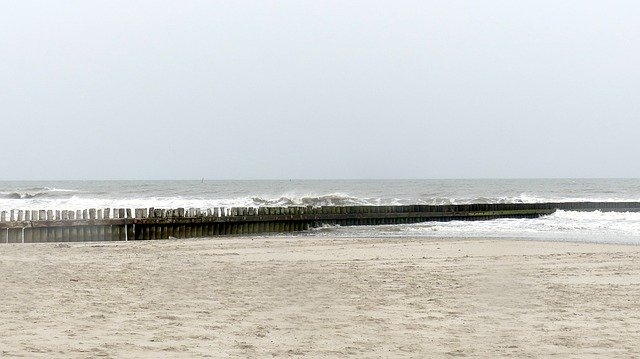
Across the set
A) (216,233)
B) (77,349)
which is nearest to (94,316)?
(77,349)

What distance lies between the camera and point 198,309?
35.1ft

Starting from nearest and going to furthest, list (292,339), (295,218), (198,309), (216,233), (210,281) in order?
(292,339)
(198,309)
(210,281)
(216,233)
(295,218)

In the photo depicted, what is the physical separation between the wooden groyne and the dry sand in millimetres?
7650

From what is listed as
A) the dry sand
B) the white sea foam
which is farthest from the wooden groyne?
the dry sand

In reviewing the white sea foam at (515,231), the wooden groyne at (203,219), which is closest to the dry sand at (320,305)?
the wooden groyne at (203,219)

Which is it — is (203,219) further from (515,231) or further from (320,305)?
(320,305)

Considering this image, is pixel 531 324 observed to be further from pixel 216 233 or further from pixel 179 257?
pixel 216 233

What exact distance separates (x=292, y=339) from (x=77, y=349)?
2103 millimetres

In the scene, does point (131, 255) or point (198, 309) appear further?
point (131, 255)

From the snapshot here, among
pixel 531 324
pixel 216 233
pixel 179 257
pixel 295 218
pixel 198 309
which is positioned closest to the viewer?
pixel 531 324

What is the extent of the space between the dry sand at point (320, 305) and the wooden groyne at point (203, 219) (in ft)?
25.1

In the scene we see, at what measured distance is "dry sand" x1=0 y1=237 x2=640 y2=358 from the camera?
27.7ft

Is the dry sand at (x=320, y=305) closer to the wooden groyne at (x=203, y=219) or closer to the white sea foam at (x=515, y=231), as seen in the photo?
the wooden groyne at (x=203, y=219)

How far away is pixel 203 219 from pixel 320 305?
20469mm
